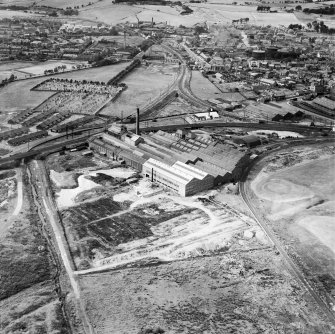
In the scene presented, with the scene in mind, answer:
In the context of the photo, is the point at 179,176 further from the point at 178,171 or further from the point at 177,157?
the point at 177,157

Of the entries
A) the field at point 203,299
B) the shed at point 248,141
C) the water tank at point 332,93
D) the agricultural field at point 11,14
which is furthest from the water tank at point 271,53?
the agricultural field at point 11,14

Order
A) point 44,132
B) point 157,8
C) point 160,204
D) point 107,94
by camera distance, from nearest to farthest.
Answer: point 160,204 < point 44,132 < point 107,94 < point 157,8

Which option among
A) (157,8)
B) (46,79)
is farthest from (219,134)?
(157,8)

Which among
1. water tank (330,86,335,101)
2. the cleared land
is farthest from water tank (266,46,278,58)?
water tank (330,86,335,101)

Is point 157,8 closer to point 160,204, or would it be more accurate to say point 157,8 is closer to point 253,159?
point 253,159

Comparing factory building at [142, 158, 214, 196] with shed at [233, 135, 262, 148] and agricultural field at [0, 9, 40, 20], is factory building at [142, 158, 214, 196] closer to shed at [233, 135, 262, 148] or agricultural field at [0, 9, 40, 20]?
shed at [233, 135, 262, 148]
